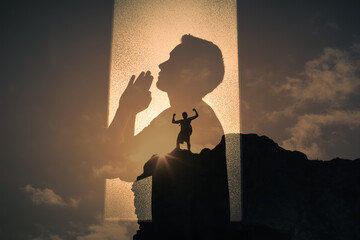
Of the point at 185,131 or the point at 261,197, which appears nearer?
the point at 261,197

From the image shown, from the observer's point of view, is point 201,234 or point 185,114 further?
point 185,114

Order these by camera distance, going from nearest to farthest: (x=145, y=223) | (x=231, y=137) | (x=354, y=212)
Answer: (x=354, y=212)
(x=231, y=137)
(x=145, y=223)

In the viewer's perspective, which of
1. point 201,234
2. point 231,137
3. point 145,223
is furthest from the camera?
point 145,223

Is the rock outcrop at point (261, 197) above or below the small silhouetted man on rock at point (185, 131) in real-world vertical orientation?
below

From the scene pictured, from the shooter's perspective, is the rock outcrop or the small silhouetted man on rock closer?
the rock outcrop

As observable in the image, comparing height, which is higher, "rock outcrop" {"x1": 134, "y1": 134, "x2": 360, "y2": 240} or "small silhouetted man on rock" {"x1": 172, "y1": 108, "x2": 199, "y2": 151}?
"small silhouetted man on rock" {"x1": 172, "y1": 108, "x2": 199, "y2": 151}

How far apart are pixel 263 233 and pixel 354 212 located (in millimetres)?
3608

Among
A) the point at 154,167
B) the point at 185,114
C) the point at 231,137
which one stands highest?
the point at 185,114

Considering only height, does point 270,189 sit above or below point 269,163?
below

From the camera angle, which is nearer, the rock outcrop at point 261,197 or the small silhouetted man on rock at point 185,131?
the rock outcrop at point 261,197

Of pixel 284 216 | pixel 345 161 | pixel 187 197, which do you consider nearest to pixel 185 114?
pixel 187 197

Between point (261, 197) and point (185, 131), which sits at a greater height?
point (185, 131)

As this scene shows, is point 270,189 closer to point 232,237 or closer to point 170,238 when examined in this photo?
point 232,237

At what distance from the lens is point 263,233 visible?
1373 cm
